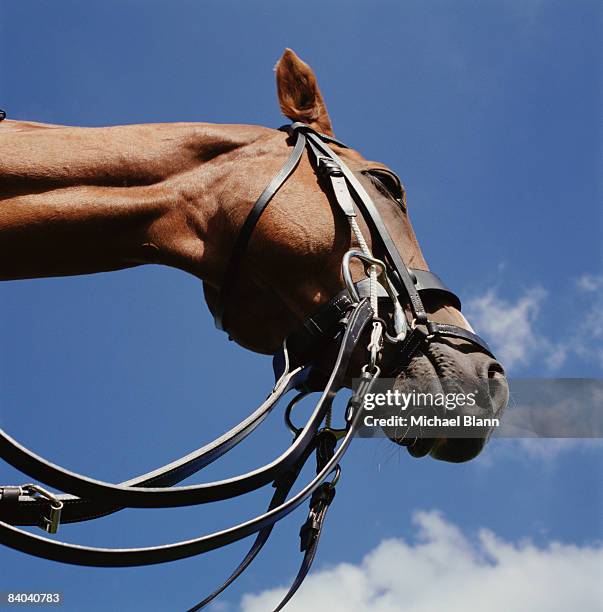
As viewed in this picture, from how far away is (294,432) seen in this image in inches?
177

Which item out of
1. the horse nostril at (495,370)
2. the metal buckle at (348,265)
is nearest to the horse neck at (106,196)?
the metal buckle at (348,265)

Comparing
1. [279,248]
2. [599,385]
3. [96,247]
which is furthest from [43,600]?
[599,385]

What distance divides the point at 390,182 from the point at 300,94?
93 centimetres

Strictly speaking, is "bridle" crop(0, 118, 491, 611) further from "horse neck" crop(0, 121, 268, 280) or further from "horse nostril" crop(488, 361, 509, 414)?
"horse neck" crop(0, 121, 268, 280)

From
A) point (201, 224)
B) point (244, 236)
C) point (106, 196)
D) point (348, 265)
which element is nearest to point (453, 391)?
point (348, 265)

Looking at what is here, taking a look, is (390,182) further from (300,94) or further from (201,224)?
(201,224)

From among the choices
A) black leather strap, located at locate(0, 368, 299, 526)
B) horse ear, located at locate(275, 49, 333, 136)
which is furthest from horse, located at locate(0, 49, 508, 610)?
horse ear, located at locate(275, 49, 333, 136)

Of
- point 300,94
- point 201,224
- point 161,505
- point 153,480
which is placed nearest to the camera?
point 161,505

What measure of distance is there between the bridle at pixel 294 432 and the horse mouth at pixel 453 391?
0.10 meters

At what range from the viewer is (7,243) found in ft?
14.0

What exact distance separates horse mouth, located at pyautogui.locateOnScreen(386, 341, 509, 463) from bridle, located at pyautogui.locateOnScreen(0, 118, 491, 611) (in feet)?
0.31

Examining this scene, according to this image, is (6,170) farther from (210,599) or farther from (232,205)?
(210,599)

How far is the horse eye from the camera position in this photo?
16.9 ft

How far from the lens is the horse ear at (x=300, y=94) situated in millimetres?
5578
